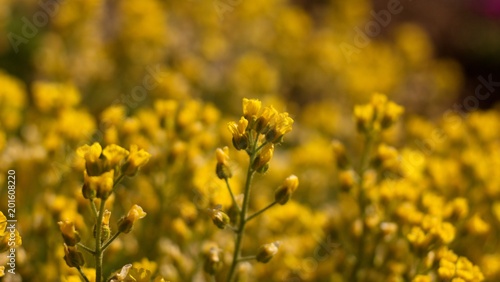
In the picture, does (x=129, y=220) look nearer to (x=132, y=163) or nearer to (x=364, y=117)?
(x=132, y=163)

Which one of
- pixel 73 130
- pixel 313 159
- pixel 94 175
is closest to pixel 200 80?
pixel 313 159

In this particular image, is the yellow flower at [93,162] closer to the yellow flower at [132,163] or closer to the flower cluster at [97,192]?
the flower cluster at [97,192]

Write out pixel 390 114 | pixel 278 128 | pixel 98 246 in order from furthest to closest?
pixel 390 114, pixel 278 128, pixel 98 246

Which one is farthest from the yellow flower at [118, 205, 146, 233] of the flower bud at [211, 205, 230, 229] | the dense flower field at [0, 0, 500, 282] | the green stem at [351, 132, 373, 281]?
the green stem at [351, 132, 373, 281]

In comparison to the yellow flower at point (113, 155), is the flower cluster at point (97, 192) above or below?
below

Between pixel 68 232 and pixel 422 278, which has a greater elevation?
pixel 422 278

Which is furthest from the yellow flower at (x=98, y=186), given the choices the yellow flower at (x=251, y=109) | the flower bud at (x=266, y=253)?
the flower bud at (x=266, y=253)

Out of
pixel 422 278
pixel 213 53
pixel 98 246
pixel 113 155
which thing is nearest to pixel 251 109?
pixel 113 155

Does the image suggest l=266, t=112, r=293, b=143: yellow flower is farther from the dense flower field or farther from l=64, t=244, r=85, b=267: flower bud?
l=64, t=244, r=85, b=267: flower bud
